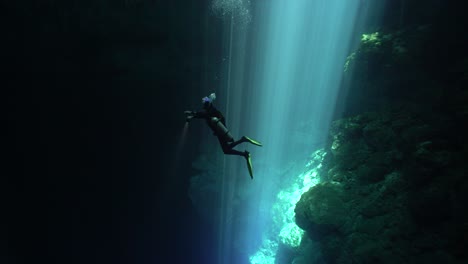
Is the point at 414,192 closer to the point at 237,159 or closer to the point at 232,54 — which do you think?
the point at 232,54

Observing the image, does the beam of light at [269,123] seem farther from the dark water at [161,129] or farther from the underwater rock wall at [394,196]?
the underwater rock wall at [394,196]

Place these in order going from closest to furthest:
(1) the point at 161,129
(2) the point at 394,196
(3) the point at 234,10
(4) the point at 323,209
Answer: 1. (2) the point at 394,196
2. (4) the point at 323,209
3. (3) the point at 234,10
4. (1) the point at 161,129

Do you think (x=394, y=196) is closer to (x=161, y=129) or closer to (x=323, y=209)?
(x=323, y=209)

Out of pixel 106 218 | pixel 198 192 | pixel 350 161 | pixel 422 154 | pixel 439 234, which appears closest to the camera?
pixel 439 234

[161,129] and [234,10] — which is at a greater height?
[234,10]

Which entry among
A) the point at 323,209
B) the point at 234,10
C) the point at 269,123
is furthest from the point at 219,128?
the point at 269,123

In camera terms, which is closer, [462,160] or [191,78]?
[462,160]

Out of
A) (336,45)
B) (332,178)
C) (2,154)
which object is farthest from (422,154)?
(336,45)

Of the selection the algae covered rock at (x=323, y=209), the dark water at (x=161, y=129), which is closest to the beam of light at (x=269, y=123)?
the dark water at (x=161, y=129)

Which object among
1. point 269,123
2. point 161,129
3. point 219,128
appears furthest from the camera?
point 269,123

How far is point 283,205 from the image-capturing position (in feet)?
64.1

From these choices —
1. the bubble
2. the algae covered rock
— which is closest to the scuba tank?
the algae covered rock

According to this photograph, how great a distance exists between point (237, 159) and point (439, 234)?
13.2m

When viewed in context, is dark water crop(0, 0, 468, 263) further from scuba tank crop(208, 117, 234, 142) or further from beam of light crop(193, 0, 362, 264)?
scuba tank crop(208, 117, 234, 142)
